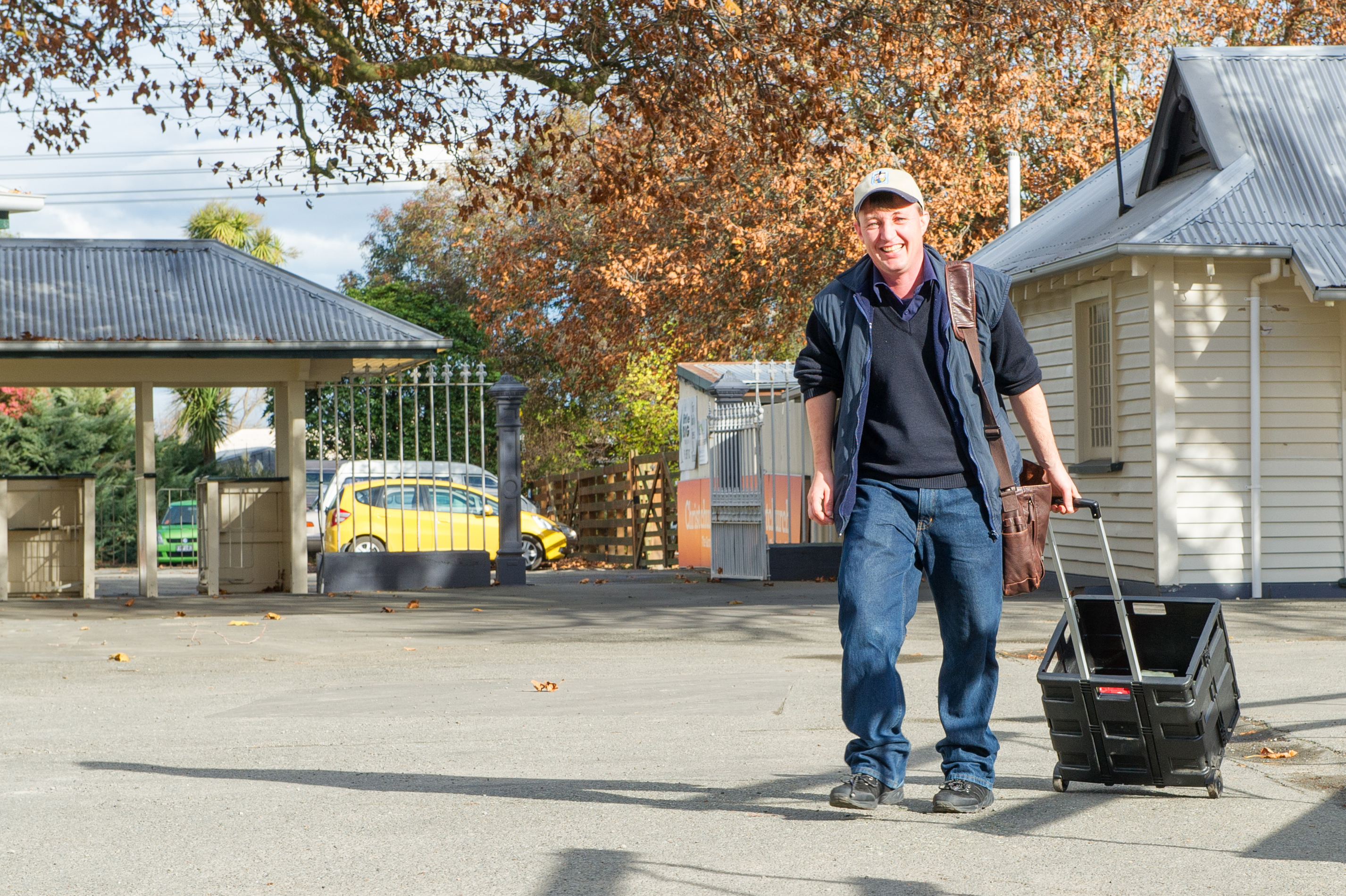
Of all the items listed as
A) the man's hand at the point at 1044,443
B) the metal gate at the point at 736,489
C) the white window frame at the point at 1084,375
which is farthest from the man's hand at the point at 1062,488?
the metal gate at the point at 736,489

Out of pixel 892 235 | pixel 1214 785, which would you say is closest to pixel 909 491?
pixel 892 235

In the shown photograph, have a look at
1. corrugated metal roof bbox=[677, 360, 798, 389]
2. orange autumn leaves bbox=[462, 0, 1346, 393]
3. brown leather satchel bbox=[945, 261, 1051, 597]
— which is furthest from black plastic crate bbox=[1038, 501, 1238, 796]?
orange autumn leaves bbox=[462, 0, 1346, 393]

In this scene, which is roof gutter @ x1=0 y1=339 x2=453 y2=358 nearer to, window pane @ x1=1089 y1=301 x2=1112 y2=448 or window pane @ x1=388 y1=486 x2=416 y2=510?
window pane @ x1=388 y1=486 x2=416 y2=510

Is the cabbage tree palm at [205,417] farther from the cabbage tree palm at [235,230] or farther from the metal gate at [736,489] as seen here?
the metal gate at [736,489]

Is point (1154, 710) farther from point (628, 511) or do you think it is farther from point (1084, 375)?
point (628, 511)

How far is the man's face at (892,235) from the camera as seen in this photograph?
189 inches

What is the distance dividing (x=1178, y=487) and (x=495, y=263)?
1907cm

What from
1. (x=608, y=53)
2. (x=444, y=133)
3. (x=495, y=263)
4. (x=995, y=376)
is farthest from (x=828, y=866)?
(x=495, y=263)

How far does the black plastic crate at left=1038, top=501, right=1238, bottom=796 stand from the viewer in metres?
4.78

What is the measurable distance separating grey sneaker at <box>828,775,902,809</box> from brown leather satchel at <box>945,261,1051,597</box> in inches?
29.1

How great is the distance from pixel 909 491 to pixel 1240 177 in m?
10.1

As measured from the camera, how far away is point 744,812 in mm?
4895

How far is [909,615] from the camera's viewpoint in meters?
4.89

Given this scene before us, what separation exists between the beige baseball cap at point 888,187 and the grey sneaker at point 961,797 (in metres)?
1.86
